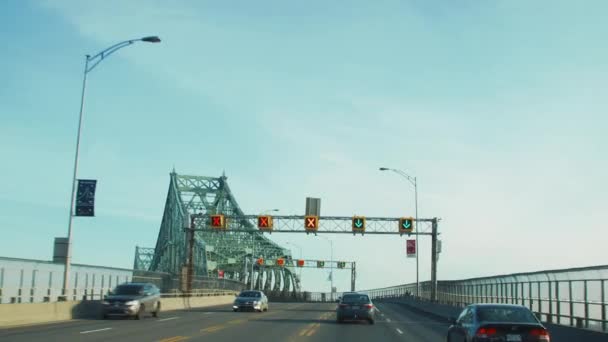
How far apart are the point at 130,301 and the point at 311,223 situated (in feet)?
90.7

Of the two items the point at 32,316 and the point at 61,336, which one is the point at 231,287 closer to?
the point at 32,316

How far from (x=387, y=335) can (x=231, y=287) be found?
65274 mm

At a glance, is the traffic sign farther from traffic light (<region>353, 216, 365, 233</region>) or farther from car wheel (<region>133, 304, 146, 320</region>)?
car wheel (<region>133, 304, 146, 320</region>)

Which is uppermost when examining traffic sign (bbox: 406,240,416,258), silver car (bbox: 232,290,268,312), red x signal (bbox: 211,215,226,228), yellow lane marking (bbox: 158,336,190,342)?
red x signal (bbox: 211,215,226,228)

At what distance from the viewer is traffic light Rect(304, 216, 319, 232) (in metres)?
57.2

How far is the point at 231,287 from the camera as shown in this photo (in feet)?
288

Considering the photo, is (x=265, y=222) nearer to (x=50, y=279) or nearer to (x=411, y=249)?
(x=411, y=249)

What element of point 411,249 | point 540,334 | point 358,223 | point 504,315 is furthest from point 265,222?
point 540,334

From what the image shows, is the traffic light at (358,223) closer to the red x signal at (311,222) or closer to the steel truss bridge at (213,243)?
the red x signal at (311,222)

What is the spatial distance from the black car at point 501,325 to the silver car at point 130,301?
60.2 feet

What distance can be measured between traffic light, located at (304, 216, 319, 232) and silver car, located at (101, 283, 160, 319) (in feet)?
81.5

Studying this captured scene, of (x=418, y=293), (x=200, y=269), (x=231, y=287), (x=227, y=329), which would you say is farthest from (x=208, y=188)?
(x=227, y=329)

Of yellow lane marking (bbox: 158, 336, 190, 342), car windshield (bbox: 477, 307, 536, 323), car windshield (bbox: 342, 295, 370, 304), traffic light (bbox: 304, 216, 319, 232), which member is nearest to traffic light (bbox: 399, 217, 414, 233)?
traffic light (bbox: 304, 216, 319, 232)

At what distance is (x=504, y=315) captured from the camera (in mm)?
15445
